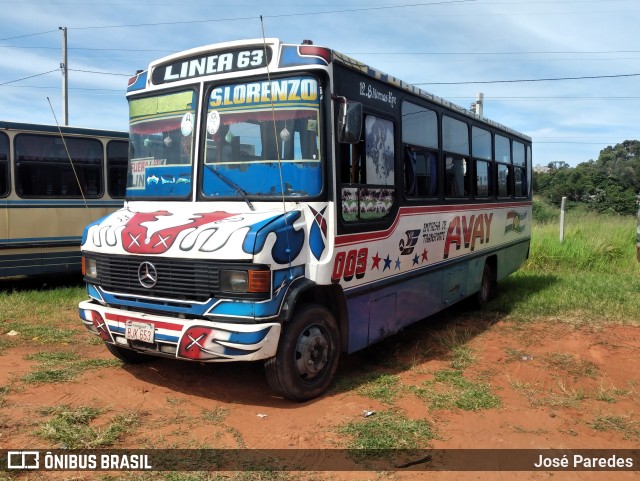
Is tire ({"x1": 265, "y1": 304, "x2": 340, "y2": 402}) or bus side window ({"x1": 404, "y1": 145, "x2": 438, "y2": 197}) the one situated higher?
bus side window ({"x1": 404, "y1": 145, "x2": 438, "y2": 197})

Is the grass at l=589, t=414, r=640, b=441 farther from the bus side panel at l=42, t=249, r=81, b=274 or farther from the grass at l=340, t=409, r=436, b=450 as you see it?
the bus side panel at l=42, t=249, r=81, b=274

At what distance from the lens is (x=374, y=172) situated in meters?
5.71

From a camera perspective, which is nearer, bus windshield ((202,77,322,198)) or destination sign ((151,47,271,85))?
bus windshield ((202,77,322,198))

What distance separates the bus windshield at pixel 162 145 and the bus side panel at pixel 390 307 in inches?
76.2

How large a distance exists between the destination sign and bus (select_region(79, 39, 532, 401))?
13 mm

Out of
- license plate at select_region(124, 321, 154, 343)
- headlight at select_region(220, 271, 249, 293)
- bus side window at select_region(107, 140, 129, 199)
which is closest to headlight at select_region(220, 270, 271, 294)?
headlight at select_region(220, 271, 249, 293)

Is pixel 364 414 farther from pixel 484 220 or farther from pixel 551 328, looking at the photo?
pixel 484 220

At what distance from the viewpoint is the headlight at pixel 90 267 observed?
205 inches

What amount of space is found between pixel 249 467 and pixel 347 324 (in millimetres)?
1830

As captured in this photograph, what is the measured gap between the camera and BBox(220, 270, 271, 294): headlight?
14.2 feet

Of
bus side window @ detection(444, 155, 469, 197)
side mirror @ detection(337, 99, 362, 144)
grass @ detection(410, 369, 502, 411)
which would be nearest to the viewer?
side mirror @ detection(337, 99, 362, 144)

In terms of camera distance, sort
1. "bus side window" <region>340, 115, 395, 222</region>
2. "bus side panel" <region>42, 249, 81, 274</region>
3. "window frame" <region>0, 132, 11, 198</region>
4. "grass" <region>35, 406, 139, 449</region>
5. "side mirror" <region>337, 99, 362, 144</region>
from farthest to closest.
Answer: "bus side panel" <region>42, 249, 81, 274</region>
"window frame" <region>0, 132, 11, 198</region>
"bus side window" <region>340, 115, 395, 222</region>
"side mirror" <region>337, 99, 362, 144</region>
"grass" <region>35, 406, 139, 449</region>

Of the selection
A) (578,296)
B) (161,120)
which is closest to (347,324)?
(161,120)

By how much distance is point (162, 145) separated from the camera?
5.48 m
